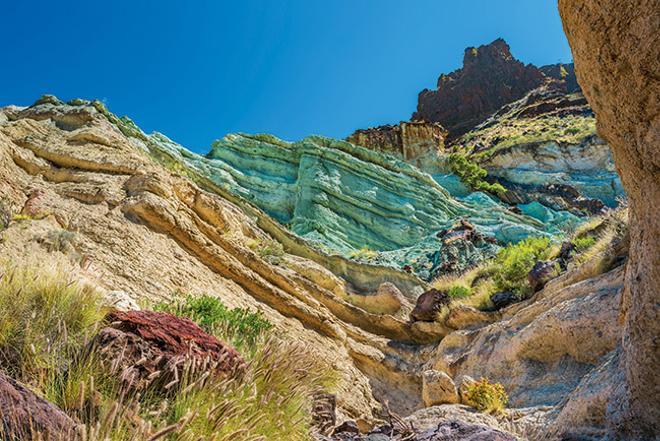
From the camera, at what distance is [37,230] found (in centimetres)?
841

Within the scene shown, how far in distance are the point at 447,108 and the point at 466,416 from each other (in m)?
95.6

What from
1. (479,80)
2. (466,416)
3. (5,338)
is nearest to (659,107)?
(5,338)

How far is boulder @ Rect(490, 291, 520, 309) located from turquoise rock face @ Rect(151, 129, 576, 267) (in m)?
10.8

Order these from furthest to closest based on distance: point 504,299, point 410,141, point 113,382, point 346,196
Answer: point 410,141 → point 346,196 → point 504,299 → point 113,382

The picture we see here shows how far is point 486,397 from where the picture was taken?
23.9 feet

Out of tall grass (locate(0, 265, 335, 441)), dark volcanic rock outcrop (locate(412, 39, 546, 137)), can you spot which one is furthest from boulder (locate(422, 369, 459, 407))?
dark volcanic rock outcrop (locate(412, 39, 546, 137))

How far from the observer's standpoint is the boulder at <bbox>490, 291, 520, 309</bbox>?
12.2m

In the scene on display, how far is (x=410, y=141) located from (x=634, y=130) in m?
47.9

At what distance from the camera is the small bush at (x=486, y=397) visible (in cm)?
716

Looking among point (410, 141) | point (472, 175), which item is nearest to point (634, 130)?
point (472, 175)

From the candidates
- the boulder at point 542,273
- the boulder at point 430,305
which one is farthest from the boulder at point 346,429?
the boulder at point 430,305

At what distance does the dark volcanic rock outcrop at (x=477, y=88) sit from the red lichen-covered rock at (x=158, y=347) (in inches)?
3444

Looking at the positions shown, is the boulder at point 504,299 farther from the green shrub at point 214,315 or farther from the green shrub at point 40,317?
the green shrub at point 40,317

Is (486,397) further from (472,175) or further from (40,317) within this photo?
(472,175)
